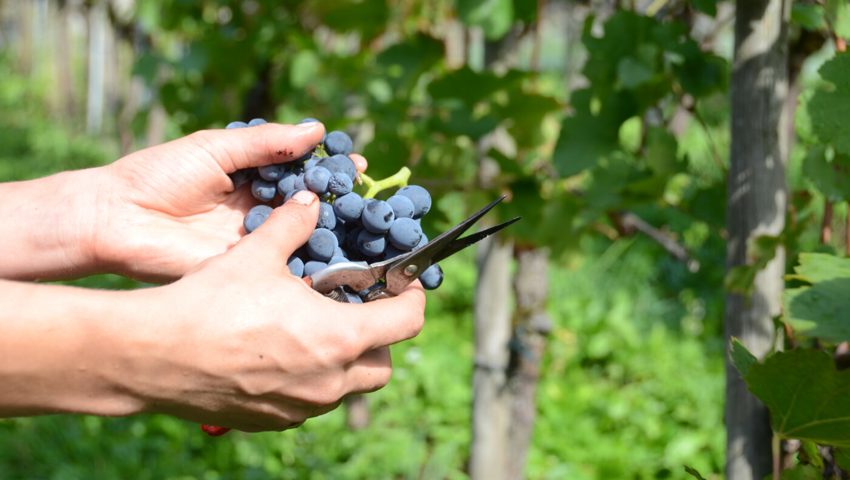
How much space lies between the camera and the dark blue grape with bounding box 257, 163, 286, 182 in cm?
120

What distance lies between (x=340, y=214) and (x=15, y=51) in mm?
15059

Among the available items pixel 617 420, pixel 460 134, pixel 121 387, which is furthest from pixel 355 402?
pixel 121 387

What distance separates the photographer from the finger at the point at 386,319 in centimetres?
104

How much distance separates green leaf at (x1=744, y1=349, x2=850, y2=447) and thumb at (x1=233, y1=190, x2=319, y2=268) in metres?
0.54

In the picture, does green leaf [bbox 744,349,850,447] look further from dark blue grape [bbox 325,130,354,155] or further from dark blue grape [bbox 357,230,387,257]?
dark blue grape [bbox 325,130,354,155]

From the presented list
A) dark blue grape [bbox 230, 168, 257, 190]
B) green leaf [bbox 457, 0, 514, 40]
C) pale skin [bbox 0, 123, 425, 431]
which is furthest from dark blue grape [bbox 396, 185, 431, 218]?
green leaf [bbox 457, 0, 514, 40]

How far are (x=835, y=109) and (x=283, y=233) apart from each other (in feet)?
2.26

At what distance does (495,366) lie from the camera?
2.45 metres

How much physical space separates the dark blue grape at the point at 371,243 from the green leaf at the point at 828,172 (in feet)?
1.95

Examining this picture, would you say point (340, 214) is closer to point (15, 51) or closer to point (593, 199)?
point (593, 199)

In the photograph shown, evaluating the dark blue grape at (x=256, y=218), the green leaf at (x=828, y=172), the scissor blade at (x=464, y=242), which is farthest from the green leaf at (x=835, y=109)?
the dark blue grape at (x=256, y=218)

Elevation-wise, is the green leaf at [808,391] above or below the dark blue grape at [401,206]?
below

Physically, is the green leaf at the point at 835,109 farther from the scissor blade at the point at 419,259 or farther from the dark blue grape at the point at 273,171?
the dark blue grape at the point at 273,171

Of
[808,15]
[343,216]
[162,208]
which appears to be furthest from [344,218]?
[808,15]
